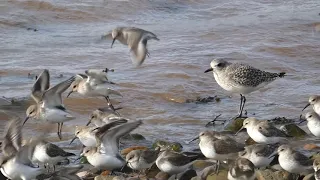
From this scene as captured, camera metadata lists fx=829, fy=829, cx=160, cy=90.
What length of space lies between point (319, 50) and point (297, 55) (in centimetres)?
54

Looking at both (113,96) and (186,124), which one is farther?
(113,96)

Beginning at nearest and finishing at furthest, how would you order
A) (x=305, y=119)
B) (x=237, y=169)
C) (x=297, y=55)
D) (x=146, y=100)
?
1. (x=237, y=169)
2. (x=305, y=119)
3. (x=146, y=100)
4. (x=297, y=55)

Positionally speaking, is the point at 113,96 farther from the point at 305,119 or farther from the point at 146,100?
the point at 305,119

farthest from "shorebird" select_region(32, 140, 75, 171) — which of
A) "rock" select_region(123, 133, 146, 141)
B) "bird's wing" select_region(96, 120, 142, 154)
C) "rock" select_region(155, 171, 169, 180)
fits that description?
"rock" select_region(123, 133, 146, 141)

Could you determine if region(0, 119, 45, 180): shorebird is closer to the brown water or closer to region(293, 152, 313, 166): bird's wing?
the brown water

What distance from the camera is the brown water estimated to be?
12.1 metres

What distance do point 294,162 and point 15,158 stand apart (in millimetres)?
2896

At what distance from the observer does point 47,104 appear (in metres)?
10.2

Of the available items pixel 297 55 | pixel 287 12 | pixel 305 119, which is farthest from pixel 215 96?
pixel 287 12

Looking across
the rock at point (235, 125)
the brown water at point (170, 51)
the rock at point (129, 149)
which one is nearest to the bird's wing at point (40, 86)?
the brown water at point (170, 51)

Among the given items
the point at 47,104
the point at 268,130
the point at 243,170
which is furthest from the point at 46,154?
the point at 268,130

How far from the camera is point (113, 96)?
1271 centimetres

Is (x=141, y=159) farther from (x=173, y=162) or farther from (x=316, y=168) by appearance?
(x=316, y=168)

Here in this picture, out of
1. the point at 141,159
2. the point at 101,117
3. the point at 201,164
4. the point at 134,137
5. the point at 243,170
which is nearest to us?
the point at 243,170
